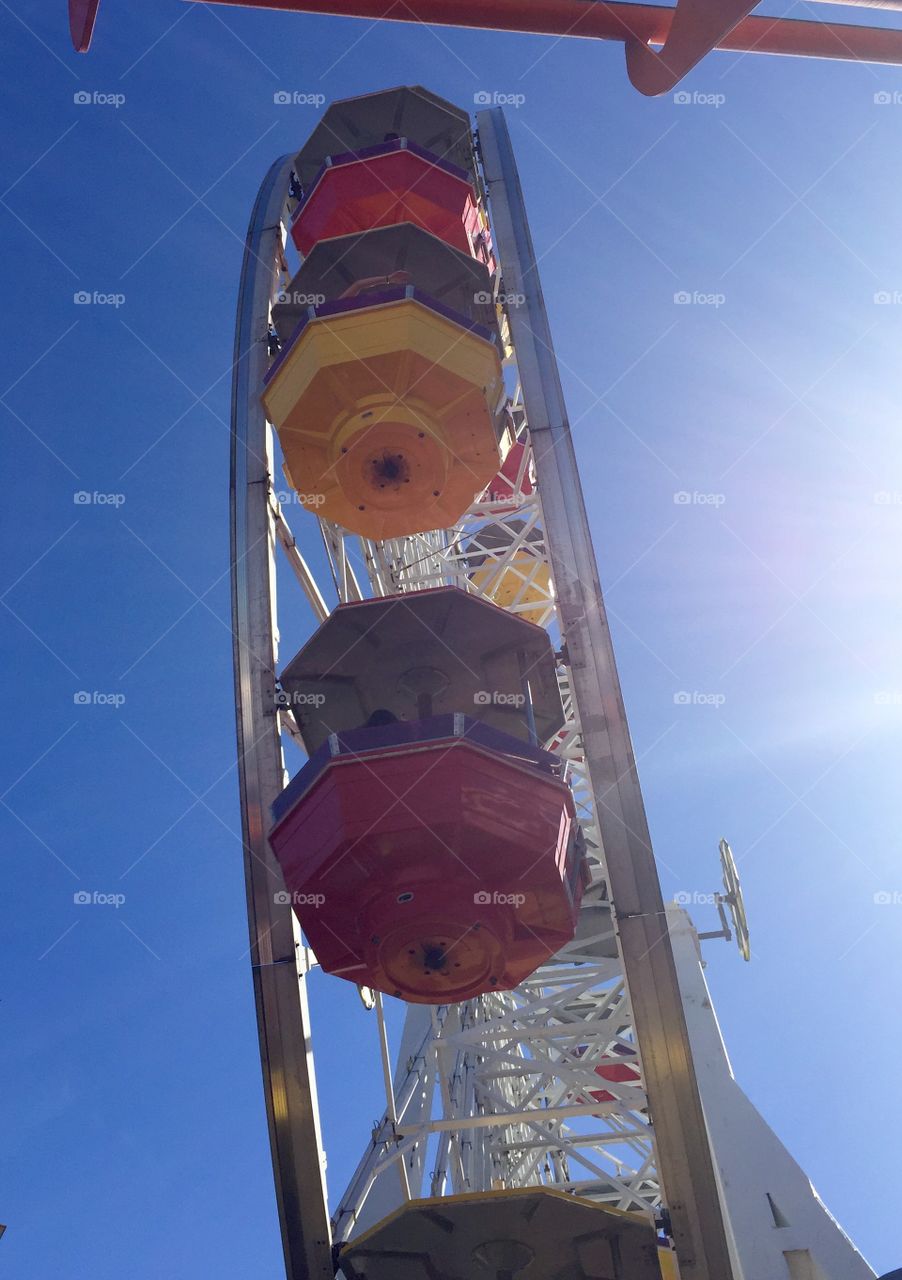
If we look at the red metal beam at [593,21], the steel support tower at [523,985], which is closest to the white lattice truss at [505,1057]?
the steel support tower at [523,985]

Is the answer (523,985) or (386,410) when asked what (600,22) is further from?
(523,985)

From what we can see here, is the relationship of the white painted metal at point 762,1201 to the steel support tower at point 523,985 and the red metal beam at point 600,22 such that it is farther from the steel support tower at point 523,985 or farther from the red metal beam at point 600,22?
the red metal beam at point 600,22

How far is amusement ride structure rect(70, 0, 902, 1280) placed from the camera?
34.4 ft

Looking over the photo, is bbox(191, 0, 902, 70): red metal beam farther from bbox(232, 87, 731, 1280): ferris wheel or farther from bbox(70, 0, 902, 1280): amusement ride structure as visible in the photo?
bbox(232, 87, 731, 1280): ferris wheel

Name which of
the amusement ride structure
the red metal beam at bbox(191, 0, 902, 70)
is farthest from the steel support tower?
the red metal beam at bbox(191, 0, 902, 70)

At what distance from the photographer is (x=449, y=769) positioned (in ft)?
34.0

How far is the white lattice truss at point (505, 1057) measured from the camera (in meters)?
12.2

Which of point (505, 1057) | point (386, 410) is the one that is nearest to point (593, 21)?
point (386, 410)

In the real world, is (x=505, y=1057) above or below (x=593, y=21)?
below

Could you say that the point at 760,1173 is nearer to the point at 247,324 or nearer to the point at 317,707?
the point at 317,707

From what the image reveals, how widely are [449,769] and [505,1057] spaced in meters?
5.35

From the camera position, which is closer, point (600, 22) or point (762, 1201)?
point (600, 22)

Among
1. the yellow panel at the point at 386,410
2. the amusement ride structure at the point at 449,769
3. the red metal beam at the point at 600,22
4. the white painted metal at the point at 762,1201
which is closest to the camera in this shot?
the red metal beam at the point at 600,22

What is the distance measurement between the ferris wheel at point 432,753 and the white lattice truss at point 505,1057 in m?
0.07
